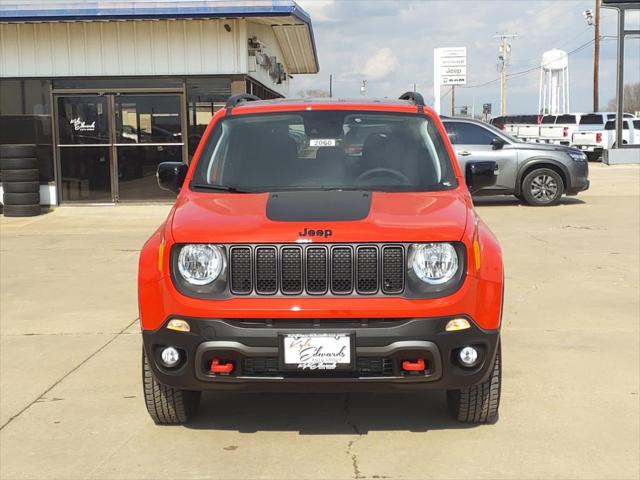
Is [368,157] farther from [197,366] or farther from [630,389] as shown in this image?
[630,389]

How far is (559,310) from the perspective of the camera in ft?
24.6

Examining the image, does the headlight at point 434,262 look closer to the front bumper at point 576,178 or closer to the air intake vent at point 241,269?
the air intake vent at point 241,269

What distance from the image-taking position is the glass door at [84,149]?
A: 17328 millimetres

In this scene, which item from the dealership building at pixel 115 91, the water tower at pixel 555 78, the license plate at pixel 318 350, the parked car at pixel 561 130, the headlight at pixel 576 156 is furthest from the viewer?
the water tower at pixel 555 78

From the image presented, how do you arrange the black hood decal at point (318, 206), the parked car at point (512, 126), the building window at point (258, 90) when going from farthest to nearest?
the parked car at point (512, 126) < the building window at point (258, 90) < the black hood decal at point (318, 206)

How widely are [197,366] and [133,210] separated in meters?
13.2

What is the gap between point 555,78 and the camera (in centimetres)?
7988

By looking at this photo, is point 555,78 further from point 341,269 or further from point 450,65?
point 341,269

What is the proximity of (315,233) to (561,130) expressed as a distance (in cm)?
3380

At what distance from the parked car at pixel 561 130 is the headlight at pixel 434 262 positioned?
32.5 m

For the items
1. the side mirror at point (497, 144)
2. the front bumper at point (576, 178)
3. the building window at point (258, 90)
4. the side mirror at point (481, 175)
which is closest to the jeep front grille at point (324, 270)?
the side mirror at point (481, 175)

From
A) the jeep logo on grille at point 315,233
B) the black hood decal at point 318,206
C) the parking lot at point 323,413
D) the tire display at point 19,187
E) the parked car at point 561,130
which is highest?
the parked car at point 561,130

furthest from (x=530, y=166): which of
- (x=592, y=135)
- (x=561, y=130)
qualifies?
(x=561, y=130)

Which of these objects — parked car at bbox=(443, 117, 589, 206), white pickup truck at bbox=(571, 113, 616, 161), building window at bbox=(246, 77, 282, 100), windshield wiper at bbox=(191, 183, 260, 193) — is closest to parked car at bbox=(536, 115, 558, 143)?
white pickup truck at bbox=(571, 113, 616, 161)
